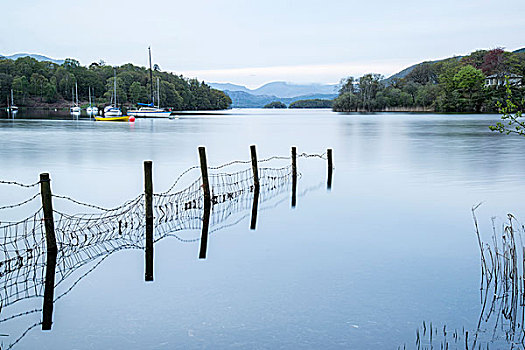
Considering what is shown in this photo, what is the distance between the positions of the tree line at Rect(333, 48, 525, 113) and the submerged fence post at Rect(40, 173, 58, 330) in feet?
340

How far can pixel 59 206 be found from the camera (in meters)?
15.1

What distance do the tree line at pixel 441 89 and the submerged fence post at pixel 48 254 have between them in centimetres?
10362

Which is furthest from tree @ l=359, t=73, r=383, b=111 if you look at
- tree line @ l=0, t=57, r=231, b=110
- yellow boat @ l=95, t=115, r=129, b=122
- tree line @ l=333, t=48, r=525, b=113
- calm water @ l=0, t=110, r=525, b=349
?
calm water @ l=0, t=110, r=525, b=349


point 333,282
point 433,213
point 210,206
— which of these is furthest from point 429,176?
point 333,282

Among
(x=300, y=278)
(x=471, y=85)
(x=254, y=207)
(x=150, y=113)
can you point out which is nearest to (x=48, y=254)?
(x=300, y=278)

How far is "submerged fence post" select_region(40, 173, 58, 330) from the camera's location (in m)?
7.64

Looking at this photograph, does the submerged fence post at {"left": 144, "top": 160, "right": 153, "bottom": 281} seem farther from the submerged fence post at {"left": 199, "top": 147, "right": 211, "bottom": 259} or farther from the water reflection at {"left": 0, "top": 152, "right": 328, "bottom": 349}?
the submerged fence post at {"left": 199, "top": 147, "right": 211, "bottom": 259}

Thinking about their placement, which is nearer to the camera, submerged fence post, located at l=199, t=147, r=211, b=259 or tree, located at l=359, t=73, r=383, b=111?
submerged fence post, located at l=199, t=147, r=211, b=259

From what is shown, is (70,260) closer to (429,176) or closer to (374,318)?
(374,318)

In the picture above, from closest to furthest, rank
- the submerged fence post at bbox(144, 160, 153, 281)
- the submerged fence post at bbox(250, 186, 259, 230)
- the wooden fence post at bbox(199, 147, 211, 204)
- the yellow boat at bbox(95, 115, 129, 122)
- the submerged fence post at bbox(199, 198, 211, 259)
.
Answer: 1. the submerged fence post at bbox(144, 160, 153, 281)
2. the submerged fence post at bbox(199, 198, 211, 259)
3. the submerged fence post at bbox(250, 186, 259, 230)
4. the wooden fence post at bbox(199, 147, 211, 204)
5. the yellow boat at bbox(95, 115, 129, 122)

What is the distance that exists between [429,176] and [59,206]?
14.6 m

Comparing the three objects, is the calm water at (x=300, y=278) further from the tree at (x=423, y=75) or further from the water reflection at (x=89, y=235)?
the tree at (x=423, y=75)

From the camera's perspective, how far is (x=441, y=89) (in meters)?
123

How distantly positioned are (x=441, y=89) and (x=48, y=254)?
124385 millimetres
